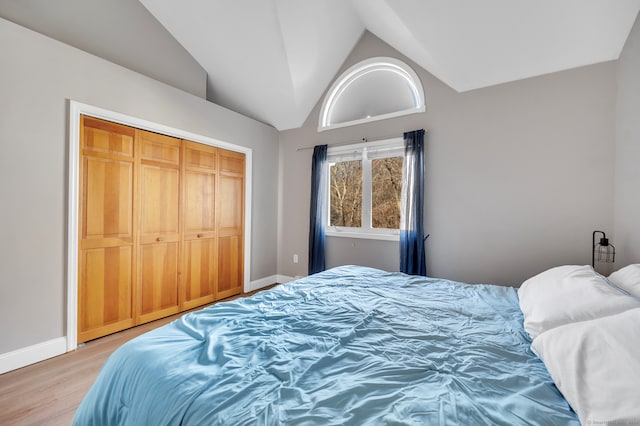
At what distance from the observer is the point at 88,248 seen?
2.37 meters

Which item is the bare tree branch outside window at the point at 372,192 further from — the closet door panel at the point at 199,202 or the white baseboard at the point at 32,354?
the white baseboard at the point at 32,354

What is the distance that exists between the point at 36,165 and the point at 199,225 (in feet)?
4.79

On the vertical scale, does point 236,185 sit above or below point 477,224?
above

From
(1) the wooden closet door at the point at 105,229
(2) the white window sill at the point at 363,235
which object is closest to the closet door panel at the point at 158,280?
(1) the wooden closet door at the point at 105,229

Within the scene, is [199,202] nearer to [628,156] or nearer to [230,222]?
[230,222]

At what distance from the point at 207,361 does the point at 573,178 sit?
10.1 feet

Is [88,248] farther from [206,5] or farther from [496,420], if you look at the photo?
[496,420]

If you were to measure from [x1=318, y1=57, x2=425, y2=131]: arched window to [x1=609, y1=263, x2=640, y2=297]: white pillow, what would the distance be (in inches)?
87.7

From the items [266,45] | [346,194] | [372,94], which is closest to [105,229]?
[266,45]

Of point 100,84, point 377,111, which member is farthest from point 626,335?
point 100,84

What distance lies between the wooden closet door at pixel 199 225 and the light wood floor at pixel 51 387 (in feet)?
3.17

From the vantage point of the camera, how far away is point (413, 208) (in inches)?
120

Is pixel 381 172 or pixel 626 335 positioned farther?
pixel 381 172

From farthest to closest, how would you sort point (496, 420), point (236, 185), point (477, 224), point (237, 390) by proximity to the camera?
1. point (236, 185)
2. point (477, 224)
3. point (237, 390)
4. point (496, 420)
